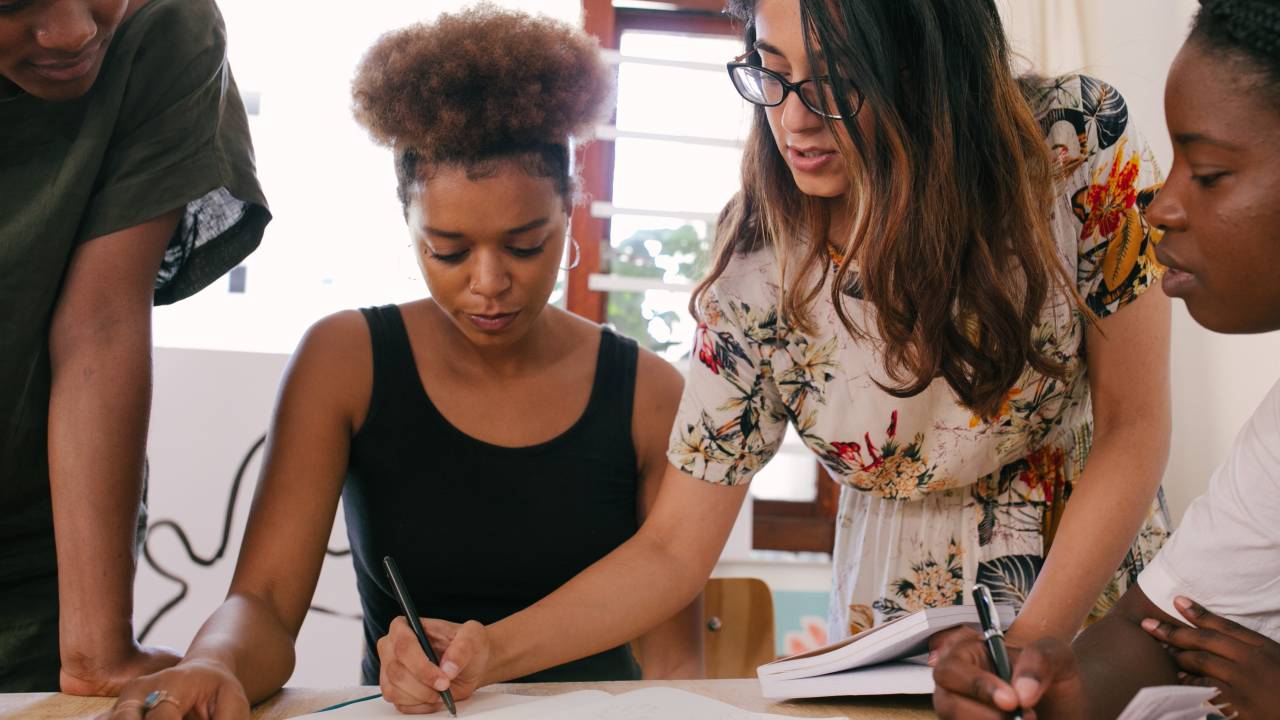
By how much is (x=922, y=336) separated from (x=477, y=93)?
602 mm

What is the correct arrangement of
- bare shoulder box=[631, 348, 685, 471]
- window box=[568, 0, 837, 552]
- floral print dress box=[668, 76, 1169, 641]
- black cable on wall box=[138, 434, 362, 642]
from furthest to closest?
window box=[568, 0, 837, 552]
black cable on wall box=[138, 434, 362, 642]
bare shoulder box=[631, 348, 685, 471]
floral print dress box=[668, 76, 1169, 641]

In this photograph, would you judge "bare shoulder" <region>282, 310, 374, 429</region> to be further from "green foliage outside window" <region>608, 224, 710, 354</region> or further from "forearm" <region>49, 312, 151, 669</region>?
"green foliage outside window" <region>608, 224, 710, 354</region>

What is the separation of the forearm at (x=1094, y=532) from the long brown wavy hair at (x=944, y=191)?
0.10m

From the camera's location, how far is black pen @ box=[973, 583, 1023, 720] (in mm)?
788

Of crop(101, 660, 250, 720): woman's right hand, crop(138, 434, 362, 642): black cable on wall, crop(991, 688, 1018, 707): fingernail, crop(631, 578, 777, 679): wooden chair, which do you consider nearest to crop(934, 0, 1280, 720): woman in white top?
crop(991, 688, 1018, 707): fingernail

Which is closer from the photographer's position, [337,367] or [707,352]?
[707,352]

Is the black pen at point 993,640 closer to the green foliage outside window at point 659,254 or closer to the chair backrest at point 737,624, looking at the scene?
the chair backrest at point 737,624

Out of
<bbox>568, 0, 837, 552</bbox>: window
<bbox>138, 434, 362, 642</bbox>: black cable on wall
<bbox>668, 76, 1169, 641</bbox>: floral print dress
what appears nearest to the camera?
<bbox>668, 76, 1169, 641</bbox>: floral print dress

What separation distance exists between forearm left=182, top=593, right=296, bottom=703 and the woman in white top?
588 mm

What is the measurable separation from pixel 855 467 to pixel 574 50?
0.62 metres

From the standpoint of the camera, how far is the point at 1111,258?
3.59 feet

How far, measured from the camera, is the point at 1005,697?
761 millimetres

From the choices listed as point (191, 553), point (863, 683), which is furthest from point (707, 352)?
point (191, 553)

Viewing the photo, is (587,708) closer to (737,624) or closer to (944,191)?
(944,191)
